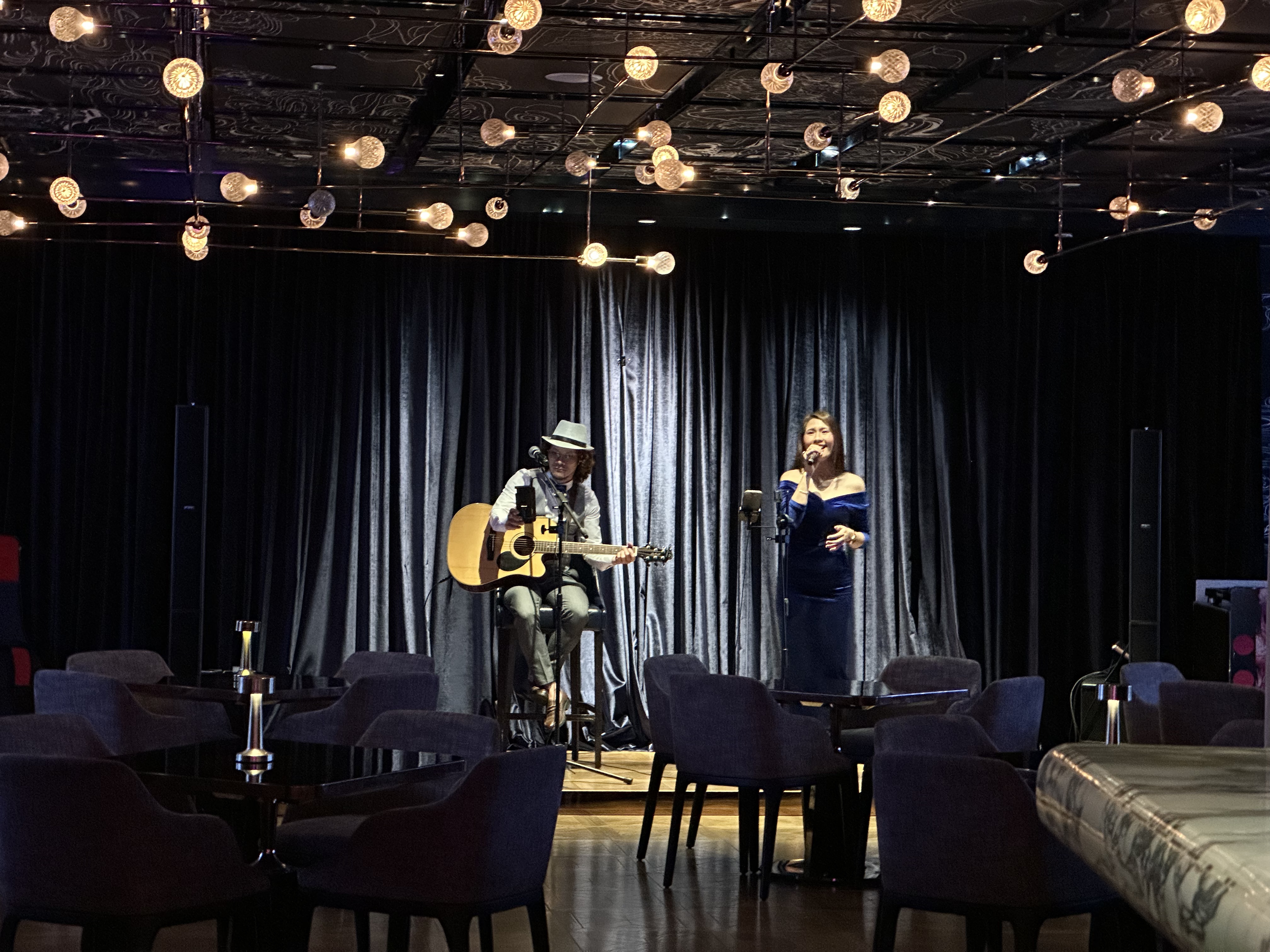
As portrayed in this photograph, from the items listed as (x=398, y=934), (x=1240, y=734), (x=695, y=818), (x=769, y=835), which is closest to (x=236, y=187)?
(x=695, y=818)

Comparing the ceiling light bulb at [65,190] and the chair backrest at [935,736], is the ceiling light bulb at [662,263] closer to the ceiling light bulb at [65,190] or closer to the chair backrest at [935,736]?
the ceiling light bulb at [65,190]

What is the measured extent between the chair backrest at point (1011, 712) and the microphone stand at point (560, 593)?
7.56ft

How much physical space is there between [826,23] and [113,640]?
20.1 feet

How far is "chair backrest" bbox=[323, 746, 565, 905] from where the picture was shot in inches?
149

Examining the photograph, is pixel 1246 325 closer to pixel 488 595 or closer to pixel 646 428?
pixel 646 428

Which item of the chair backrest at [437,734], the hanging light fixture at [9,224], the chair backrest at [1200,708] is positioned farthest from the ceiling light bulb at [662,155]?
the hanging light fixture at [9,224]

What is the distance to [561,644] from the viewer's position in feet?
27.6

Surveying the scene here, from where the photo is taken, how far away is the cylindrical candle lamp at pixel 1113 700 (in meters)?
4.07

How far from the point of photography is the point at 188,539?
879 centimetres

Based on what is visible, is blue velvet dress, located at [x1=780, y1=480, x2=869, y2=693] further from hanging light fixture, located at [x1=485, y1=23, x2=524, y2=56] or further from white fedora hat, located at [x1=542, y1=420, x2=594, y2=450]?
hanging light fixture, located at [x1=485, y1=23, x2=524, y2=56]

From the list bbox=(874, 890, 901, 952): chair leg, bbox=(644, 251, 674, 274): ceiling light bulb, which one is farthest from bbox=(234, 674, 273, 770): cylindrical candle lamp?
bbox=(644, 251, 674, 274): ceiling light bulb

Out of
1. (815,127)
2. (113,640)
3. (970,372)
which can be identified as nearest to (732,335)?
(970,372)

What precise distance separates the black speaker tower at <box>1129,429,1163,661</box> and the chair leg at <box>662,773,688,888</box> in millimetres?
4498

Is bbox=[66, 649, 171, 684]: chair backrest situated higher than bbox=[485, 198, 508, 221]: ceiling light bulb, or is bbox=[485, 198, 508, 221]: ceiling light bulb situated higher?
bbox=[485, 198, 508, 221]: ceiling light bulb
